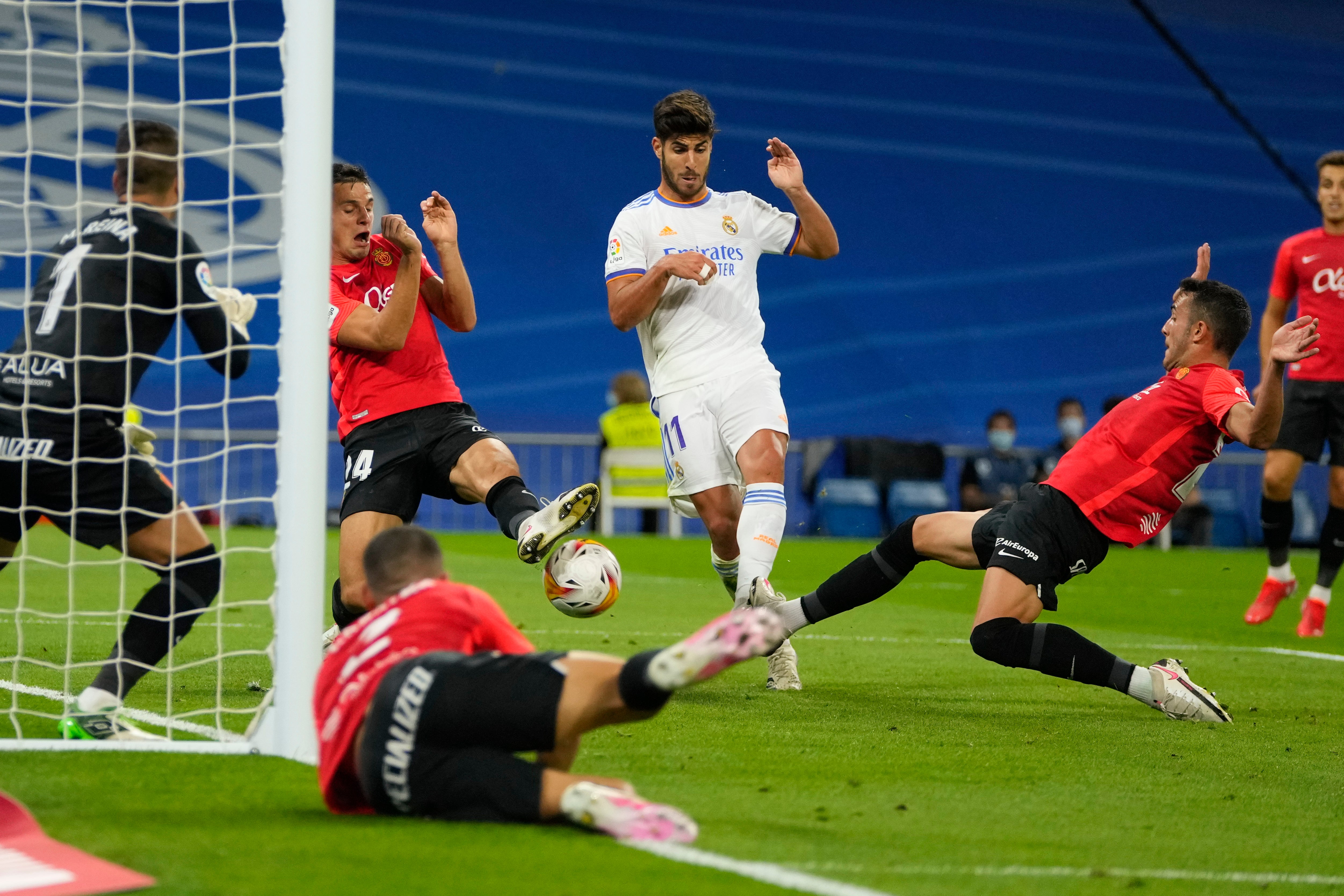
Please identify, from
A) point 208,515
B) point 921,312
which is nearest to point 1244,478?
point 921,312

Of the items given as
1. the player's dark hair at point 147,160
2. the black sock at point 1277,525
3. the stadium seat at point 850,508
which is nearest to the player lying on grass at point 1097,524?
the player's dark hair at point 147,160

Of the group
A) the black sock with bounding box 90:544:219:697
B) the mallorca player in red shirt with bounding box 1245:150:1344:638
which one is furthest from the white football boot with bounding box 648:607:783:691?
the mallorca player in red shirt with bounding box 1245:150:1344:638

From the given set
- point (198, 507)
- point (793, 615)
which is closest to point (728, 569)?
point (793, 615)

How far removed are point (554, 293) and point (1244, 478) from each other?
9.56 meters

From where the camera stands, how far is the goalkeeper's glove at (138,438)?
436cm

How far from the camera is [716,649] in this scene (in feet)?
9.46

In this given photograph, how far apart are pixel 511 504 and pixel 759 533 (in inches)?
38.7

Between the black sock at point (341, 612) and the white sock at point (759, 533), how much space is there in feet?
4.82

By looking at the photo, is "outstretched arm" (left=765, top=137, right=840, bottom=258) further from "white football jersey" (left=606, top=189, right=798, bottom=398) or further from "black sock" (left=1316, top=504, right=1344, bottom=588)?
"black sock" (left=1316, top=504, right=1344, bottom=588)

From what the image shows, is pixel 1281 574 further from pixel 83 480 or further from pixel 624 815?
pixel 83 480

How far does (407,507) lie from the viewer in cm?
562

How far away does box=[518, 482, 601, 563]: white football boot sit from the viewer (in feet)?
16.1

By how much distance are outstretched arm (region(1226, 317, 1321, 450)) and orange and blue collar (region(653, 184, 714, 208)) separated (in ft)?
7.73

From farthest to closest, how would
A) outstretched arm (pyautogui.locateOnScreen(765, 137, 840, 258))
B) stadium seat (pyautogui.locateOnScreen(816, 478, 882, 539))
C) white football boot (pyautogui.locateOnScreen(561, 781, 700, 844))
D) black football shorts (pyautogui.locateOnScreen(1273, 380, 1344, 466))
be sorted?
stadium seat (pyautogui.locateOnScreen(816, 478, 882, 539)), black football shorts (pyautogui.locateOnScreen(1273, 380, 1344, 466)), outstretched arm (pyautogui.locateOnScreen(765, 137, 840, 258)), white football boot (pyautogui.locateOnScreen(561, 781, 700, 844))
